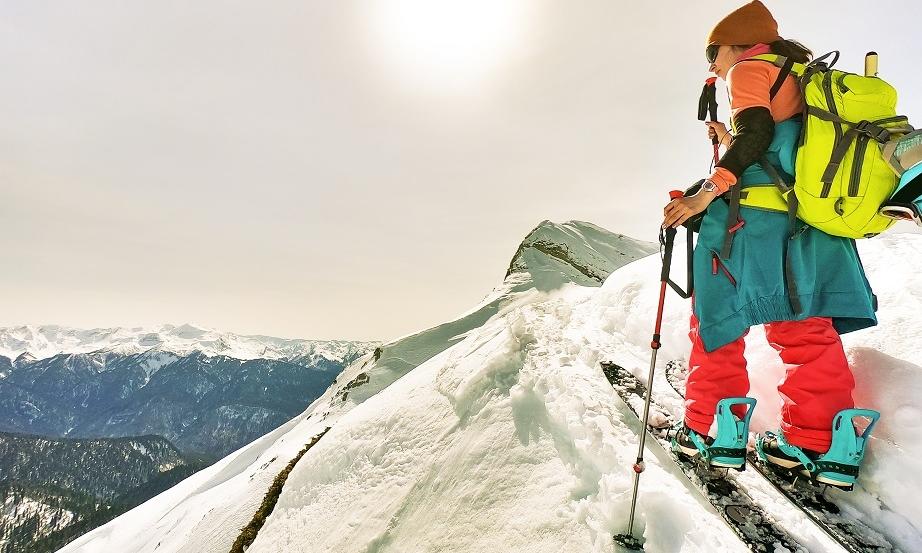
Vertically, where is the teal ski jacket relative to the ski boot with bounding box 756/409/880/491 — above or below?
above

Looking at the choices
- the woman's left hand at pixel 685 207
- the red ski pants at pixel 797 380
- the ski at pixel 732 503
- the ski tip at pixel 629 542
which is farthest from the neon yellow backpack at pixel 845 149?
the ski tip at pixel 629 542

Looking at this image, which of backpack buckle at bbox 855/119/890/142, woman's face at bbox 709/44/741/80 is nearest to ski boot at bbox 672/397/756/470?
backpack buckle at bbox 855/119/890/142

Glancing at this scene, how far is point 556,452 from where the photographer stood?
4473 millimetres

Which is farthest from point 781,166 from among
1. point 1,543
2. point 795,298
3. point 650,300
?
point 1,543

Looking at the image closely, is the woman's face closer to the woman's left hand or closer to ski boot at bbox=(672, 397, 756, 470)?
the woman's left hand

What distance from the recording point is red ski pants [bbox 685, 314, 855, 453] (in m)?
3.08

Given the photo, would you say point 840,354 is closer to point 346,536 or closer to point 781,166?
point 781,166

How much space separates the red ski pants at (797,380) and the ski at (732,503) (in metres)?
0.45

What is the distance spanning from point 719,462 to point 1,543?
790 feet

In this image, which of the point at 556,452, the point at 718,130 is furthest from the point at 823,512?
the point at 718,130

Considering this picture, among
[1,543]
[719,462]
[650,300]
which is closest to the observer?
[719,462]

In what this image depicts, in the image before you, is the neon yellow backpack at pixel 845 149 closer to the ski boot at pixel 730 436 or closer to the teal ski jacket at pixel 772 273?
the teal ski jacket at pixel 772 273

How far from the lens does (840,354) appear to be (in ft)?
10.4

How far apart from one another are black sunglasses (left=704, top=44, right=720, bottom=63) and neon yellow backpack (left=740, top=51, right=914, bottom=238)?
73 cm
